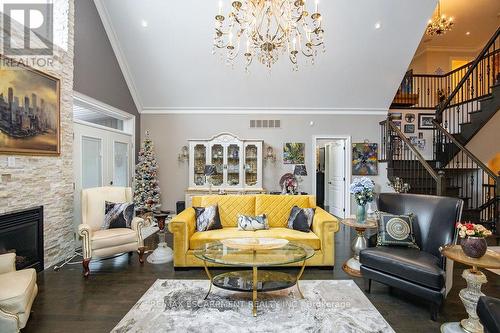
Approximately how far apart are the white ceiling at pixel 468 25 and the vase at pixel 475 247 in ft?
22.8

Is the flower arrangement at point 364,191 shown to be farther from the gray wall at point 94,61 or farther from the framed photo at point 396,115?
the framed photo at point 396,115

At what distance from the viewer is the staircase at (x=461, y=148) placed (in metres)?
5.59

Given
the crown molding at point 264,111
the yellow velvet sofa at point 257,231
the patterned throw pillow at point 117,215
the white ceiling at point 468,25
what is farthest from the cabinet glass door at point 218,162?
the white ceiling at point 468,25

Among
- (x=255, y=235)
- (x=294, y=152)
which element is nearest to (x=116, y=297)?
(x=255, y=235)

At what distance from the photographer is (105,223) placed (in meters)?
4.01

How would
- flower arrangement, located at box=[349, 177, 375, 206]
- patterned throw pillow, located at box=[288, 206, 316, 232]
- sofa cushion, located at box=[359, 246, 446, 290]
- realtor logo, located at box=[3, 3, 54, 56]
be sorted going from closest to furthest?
sofa cushion, located at box=[359, 246, 446, 290] < realtor logo, located at box=[3, 3, 54, 56] < flower arrangement, located at box=[349, 177, 375, 206] < patterned throw pillow, located at box=[288, 206, 316, 232]

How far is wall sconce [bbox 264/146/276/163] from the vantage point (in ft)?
23.3

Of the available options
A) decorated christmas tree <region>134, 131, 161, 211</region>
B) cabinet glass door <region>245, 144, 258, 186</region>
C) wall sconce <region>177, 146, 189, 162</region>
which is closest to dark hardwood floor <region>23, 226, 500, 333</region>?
decorated christmas tree <region>134, 131, 161, 211</region>

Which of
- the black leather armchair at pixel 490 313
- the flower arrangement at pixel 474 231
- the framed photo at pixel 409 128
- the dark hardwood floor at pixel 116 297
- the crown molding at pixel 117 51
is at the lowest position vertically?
the dark hardwood floor at pixel 116 297

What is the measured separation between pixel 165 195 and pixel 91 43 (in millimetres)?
3731

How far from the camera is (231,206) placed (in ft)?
13.8

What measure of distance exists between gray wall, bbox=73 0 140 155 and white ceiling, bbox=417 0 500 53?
761cm

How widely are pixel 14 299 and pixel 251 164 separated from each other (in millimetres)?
5222

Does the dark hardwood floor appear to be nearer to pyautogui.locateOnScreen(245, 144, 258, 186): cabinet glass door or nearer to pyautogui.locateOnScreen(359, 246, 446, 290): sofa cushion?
pyautogui.locateOnScreen(359, 246, 446, 290): sofa cushion
